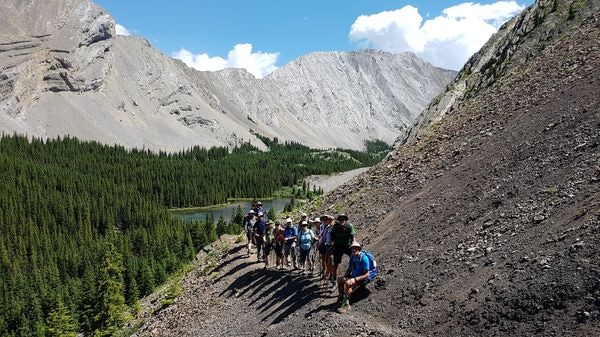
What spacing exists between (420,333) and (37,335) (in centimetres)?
6755

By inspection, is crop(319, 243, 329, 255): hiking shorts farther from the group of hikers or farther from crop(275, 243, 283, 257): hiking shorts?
crop(275, 243, 283, 257): hiking shorts

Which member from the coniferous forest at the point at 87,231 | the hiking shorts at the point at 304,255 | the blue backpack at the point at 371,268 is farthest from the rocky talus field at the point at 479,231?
the coniferous forest at the point at 87,231

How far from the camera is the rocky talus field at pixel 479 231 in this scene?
1505cm

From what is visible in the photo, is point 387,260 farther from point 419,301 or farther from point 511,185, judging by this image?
point 511,185

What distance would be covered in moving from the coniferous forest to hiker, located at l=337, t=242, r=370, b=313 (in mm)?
29478

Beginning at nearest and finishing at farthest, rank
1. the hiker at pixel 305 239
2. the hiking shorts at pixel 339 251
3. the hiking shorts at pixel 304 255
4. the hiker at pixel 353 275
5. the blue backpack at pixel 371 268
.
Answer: the hiker at pixel 353 275
the blue backpack at pixel 371 268
the hiking shorts at pixel 339 251
the hiker at pixel 305 239
the hiking shorts at pixel 304 255

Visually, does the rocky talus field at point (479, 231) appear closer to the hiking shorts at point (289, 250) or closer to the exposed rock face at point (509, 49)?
the exposed rock face at point (509, 49)

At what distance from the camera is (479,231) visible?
63.7 ft

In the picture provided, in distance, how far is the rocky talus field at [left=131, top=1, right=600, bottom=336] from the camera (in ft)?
49.4

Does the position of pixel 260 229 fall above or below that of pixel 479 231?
above

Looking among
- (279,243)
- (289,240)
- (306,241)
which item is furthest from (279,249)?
(306,241)

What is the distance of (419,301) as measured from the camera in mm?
17734

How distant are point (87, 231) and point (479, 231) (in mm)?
123273

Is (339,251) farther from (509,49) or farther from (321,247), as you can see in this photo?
(509,49)
